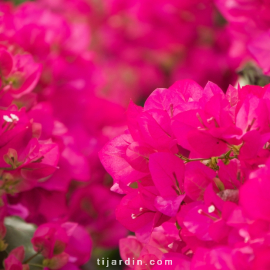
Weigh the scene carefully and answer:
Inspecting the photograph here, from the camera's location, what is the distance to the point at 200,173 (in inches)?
12.9

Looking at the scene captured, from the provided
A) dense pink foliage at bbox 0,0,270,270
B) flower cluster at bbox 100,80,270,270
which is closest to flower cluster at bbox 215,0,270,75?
dense pink foliage at bbox 0,0,270,270

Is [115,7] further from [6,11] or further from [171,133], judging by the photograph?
[171,133]

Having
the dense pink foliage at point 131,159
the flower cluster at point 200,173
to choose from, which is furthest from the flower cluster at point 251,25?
the flower cluster at point 200,173

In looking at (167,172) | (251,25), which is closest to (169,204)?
(167,172)

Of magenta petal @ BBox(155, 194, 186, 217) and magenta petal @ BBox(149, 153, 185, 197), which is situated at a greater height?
magenta petal @ BBox(149, 153, 185, 197)

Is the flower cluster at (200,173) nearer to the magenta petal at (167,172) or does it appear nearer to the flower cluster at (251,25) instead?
the magenta petal at (167,172)

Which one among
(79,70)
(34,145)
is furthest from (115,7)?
(34,145)

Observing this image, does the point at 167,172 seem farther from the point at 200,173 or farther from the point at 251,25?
the point at 251,25

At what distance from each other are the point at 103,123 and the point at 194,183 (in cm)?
41

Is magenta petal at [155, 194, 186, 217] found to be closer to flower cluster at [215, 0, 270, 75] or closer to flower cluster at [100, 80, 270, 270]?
flower cluster at [100, 80, 270, 270]

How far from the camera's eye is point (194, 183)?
0.33 metres

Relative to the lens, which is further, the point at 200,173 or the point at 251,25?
the point at 251,25

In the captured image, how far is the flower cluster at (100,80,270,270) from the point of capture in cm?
29

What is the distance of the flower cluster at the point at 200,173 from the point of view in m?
0.29
